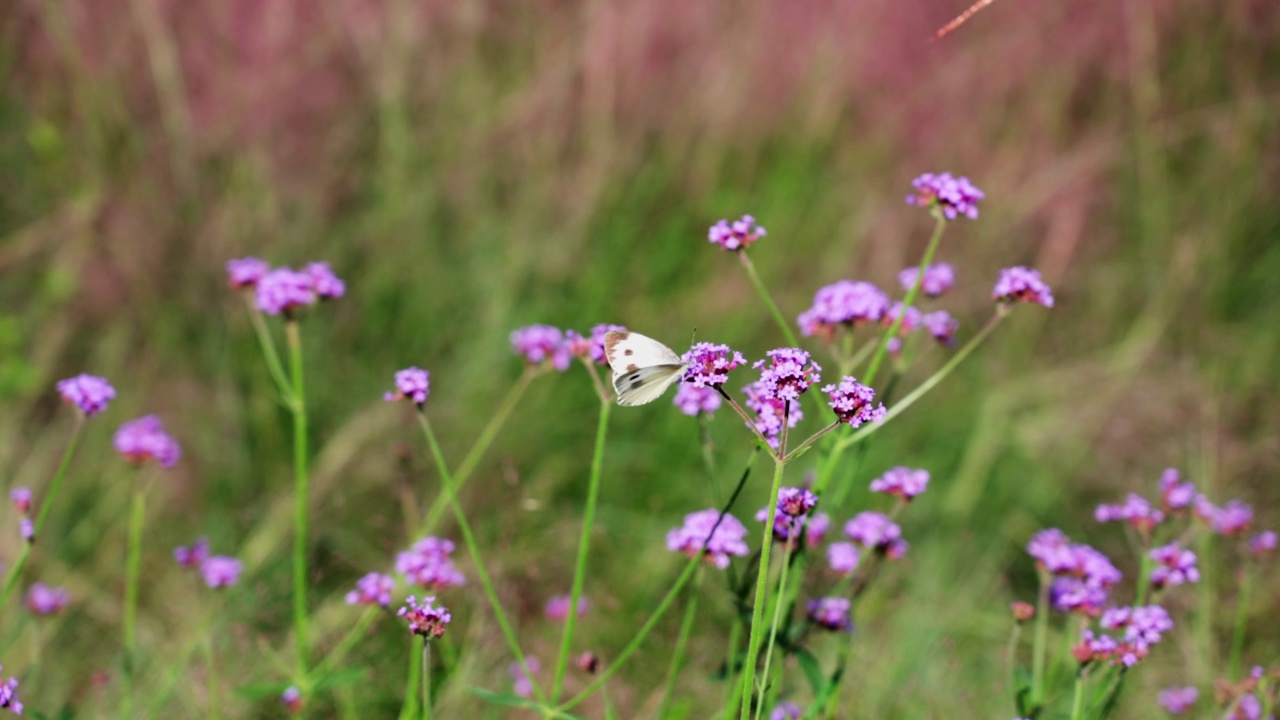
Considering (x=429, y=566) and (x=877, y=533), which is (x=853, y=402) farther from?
(x=429, y=566)

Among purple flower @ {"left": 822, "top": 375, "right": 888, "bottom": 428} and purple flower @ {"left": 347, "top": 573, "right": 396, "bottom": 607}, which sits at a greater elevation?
purple flower @ {"left": 347, "top": 573, "right": 396, "bottom": 607}

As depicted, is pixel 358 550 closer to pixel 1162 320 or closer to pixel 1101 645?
pixel 1101 645

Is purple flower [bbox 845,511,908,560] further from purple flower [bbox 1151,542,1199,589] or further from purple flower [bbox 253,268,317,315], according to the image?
purple flower [bbox 253,268,317,315]

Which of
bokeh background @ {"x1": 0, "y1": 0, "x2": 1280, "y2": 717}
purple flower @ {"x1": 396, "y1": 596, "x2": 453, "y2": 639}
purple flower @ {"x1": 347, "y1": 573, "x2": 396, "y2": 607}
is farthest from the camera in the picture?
bokeh background @ {"x1": 0, "y1": 0, "x2": 1280, "y2": 717}

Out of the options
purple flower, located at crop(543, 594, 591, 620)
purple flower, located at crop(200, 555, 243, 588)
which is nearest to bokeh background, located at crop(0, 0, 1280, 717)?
purple flower, located at crop(543, 594, 591, 620)

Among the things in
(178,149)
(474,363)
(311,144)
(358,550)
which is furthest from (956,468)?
(178,149)

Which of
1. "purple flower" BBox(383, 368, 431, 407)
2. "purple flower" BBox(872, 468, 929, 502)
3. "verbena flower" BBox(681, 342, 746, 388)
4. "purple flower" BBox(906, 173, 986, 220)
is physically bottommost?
"verbena flower" BBox(681, 342, 746, 388)
